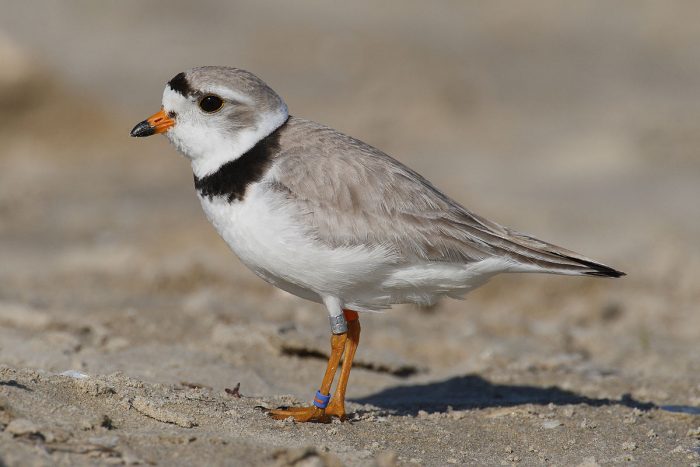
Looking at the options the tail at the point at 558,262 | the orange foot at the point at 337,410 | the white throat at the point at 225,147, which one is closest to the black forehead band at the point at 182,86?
the white throat at the point at 225,147

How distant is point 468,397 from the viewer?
6961mm

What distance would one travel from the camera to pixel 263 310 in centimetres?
898

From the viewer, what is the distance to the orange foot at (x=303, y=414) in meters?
5.52

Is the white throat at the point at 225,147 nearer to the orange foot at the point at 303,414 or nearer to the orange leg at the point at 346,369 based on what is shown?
the orange leg at the point at 346,369

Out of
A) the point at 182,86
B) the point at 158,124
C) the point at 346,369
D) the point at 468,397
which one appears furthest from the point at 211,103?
the point at 468,397

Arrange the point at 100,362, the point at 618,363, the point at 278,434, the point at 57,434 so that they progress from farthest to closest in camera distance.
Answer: the point at 618,363, the point at 100,362, the point at 278,434, the point at 57,434

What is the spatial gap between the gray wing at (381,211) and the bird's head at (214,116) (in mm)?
190

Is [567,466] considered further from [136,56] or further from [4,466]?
[136,56]

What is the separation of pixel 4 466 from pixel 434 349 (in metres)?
5.00

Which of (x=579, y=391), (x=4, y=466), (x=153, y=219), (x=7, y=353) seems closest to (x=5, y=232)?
(x=153, y=219)

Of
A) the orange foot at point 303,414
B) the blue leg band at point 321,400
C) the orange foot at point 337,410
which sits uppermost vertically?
the blue leg band at point 321,400

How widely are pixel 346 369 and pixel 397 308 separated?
3.74m

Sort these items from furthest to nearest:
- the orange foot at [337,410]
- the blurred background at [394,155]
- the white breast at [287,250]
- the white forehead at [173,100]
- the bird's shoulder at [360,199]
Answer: the blurred background at [394,155], the white forehead at [173,100], the orange foot at [337,410], the bird's shoulder at [360,199], the white breast at [287,250]

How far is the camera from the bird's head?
5852 millimetres
